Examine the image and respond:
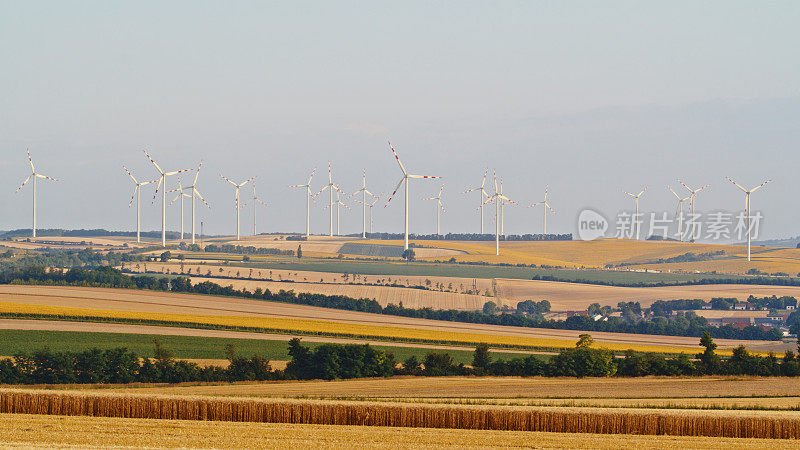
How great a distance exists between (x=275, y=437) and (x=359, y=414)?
205 inches

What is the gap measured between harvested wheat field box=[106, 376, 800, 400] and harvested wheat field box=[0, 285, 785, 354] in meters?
32.1

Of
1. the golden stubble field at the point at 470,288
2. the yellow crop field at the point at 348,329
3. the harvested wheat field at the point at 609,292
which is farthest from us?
the harvested wheat field at the point at 609,292

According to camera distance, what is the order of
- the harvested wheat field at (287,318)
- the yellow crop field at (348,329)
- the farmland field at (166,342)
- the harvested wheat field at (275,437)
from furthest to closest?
the harvested wheat field at (287,318), the yellow crop field at (348,329), the farmland field at (166,342), the harvested wheat field at (275,437)

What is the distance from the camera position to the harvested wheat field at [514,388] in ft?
180

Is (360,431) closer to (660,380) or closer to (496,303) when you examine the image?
(660,380)

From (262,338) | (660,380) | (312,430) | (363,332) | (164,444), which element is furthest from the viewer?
(363,332)

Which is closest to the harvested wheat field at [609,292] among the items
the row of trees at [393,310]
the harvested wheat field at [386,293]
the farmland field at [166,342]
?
the harvested wheat field at [386,293]

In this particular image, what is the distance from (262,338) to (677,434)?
6036cm

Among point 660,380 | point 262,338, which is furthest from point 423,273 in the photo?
point 660,380

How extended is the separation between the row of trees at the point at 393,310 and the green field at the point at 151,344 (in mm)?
34869

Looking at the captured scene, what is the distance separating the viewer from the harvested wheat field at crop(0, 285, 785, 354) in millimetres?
100250

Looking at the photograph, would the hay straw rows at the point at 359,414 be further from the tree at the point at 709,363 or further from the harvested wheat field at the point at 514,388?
the tree at the point at 709,363

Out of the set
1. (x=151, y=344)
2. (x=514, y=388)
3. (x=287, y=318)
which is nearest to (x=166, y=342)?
(x=151, y=344)

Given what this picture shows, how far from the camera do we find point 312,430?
33812mm
